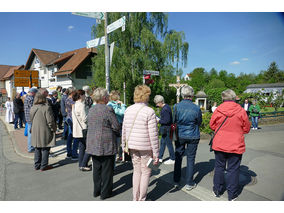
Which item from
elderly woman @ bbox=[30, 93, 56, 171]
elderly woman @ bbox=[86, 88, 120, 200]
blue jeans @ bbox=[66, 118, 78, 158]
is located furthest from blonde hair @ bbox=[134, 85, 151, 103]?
blue jeans @ bbox=[66, 118, 78, 158]

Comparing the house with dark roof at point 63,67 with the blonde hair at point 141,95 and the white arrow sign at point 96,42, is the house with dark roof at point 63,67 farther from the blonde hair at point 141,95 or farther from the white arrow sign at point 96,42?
the blonde hair at point 141,95

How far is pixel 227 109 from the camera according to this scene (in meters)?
3.04

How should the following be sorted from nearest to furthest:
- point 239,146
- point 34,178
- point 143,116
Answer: point 143,116 → point 239,146 → point 34,178

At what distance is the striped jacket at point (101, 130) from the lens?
117 inches

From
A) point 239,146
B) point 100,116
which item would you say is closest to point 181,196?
point 239,146

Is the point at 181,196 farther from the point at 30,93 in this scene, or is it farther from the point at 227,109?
the point at 30,93

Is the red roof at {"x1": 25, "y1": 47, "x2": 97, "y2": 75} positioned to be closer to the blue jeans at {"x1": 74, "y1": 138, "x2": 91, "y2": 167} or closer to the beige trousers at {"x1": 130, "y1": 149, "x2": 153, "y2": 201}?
the blue jeans at {"x1": 74, "y1": 138, "x2": 91, "y2": 167}

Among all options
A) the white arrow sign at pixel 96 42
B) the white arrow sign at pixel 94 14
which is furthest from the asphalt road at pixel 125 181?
the white arrow sign at pixel 94 14

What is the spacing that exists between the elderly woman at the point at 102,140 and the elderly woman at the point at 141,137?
0.28 meters

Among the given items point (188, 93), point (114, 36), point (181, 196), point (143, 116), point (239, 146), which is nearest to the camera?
point (143, 116)

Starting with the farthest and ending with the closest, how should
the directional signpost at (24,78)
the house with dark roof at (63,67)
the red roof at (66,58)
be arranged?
the house with dark roof at (63,67) < the red roof at (66,58) < the directional signpost at (24,78)

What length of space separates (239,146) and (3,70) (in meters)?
66.4

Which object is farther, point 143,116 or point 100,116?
point 100,116

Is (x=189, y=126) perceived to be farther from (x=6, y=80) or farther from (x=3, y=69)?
(x=3, y=69)
